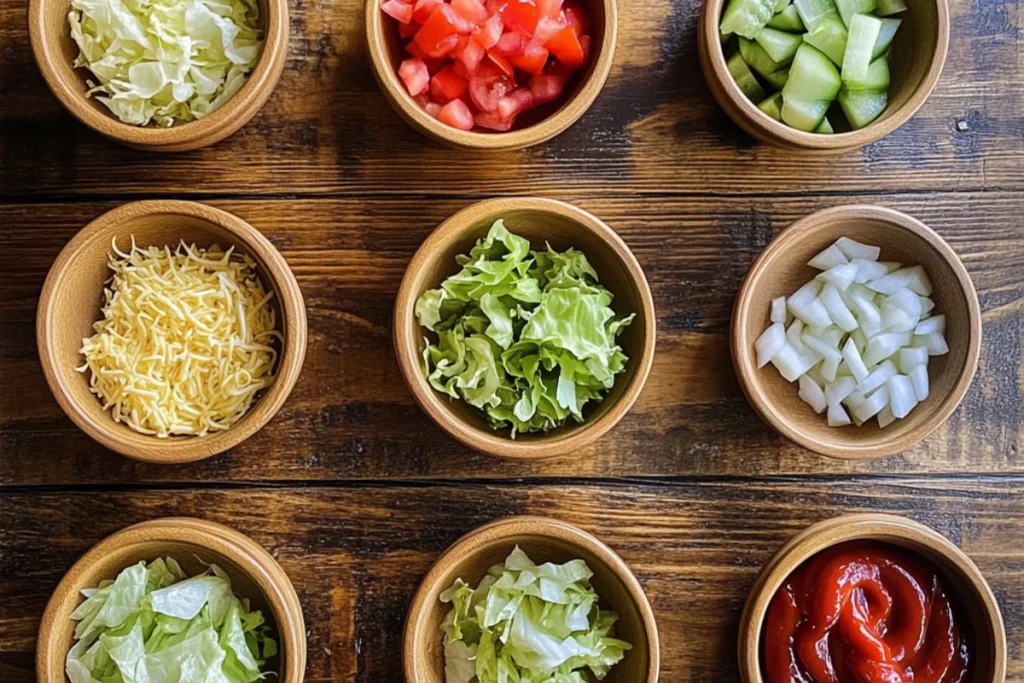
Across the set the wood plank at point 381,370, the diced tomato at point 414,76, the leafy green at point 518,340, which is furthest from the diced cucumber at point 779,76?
the diced tomato at point 414,76

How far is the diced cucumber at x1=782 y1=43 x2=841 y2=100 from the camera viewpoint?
6.29ft

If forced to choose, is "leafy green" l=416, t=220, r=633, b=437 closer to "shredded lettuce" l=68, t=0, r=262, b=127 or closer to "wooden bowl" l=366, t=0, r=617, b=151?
"wooden bowl" l=366, t=0, r=617, b=151

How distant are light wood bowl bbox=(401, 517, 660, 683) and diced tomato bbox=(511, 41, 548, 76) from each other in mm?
896

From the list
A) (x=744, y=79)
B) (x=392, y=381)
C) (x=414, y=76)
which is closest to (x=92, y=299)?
(x=392, y=381)

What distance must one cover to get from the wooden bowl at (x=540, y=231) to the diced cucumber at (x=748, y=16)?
0.47m

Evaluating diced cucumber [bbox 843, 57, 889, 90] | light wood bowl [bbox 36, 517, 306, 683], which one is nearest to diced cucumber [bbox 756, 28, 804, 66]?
diced cucumber [bbox 843, 57, 889, 90]

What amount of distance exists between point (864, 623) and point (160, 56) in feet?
5.78

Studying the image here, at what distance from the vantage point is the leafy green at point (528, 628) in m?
1.89

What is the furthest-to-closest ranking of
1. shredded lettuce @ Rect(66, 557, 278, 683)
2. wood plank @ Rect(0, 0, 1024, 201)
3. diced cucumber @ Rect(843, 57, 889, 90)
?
wood plank @ Rect(0, 0, 1024, 201)
diced cucumber @ Rect(843, 57, 889, 90)
shredded lettuce @ Rect(66, 557, 278, 683)

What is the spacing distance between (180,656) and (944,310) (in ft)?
5.50

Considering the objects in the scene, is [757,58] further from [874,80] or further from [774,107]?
[874,80]

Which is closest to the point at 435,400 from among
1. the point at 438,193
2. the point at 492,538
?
the point at 492,538

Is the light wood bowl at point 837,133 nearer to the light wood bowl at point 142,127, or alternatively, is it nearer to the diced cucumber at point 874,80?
the diced cucumber at point 874,80

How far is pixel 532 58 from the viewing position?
1905 mm
